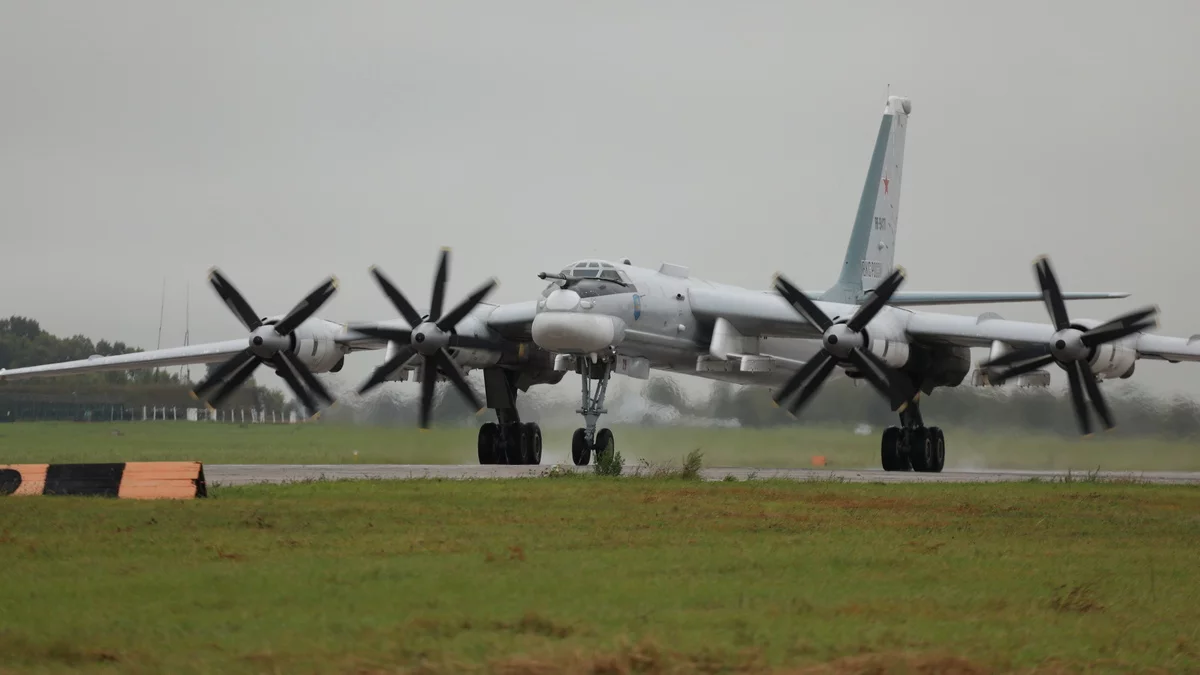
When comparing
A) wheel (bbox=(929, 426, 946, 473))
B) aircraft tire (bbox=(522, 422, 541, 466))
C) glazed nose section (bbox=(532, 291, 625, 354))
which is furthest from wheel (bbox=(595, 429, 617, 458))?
wheel (bbox=(929, 426, 946, 473))

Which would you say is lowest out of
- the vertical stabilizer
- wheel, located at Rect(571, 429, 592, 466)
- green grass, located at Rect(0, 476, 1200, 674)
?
green grass, located at Rect(0, 476, 1200, 674)

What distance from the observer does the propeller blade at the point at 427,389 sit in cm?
2412

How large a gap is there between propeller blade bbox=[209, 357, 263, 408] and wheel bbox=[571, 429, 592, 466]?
5645mm

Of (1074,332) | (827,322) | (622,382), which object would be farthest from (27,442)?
(1074,332)

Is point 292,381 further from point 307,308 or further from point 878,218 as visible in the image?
point 878,218

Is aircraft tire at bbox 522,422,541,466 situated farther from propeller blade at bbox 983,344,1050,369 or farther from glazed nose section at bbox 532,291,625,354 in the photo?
propeller blade at bbox 983,344,1050,369

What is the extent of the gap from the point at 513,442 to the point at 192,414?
1943cm

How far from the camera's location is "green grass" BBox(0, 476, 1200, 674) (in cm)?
633

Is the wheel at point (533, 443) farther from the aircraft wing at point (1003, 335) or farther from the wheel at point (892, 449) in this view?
the aircraft wing at point (1003, 335)

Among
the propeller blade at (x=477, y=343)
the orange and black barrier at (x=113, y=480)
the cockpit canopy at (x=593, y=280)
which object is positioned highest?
the cockpit canopy at (x=593, y=280)

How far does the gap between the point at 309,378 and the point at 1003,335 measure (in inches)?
471

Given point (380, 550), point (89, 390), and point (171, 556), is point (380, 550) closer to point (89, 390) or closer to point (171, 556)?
point (171, 556)

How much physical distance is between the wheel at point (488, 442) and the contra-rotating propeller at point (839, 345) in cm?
633

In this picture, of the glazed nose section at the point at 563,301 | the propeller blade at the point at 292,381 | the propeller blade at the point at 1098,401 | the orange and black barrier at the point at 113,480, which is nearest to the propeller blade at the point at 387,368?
the propeller blade at the point at 292,381
